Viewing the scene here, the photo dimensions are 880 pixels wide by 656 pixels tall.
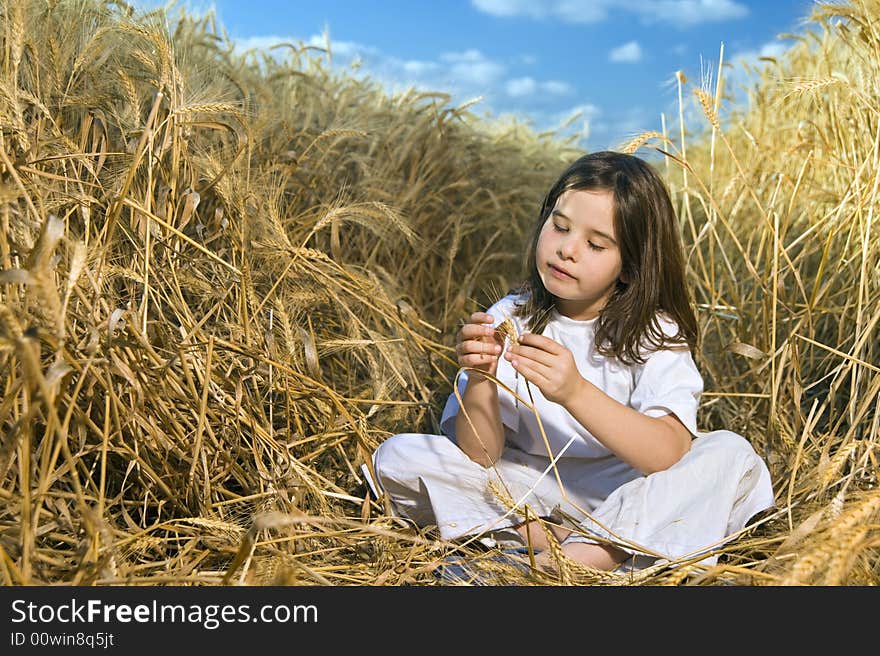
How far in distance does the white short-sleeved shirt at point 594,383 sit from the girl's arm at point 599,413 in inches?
2.0

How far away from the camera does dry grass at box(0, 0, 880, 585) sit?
123cm

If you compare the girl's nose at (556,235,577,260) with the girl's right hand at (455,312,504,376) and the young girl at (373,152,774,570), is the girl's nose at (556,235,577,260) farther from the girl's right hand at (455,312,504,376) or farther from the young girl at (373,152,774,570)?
the girl's right hand at (455,312,504,376)

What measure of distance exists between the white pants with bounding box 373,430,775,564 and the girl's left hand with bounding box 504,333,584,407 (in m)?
0.18

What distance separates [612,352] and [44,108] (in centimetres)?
129

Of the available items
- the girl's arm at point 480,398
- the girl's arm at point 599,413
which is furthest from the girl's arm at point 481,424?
the girl's arm at point 599,413

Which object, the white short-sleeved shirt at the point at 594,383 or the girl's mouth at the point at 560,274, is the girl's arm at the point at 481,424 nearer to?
the white short-sleeved shirt at the point at 594,383

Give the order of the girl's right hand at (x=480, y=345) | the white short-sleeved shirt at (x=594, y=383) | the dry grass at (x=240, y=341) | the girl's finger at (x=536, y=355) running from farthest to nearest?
the white short-sleeved shirt at (x=594, y=383)
the girl's right hand at (x=480, y=345)
the girl's finger at (x=536, y=355)
the dry grass at (x=240, y=341)

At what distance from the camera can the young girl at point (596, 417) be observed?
152cm

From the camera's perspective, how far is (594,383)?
1.78m

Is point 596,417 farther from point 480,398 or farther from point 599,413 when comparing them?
point 480,398

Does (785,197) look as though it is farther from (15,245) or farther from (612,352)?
(15,245)

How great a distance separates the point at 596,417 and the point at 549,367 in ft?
0.47
